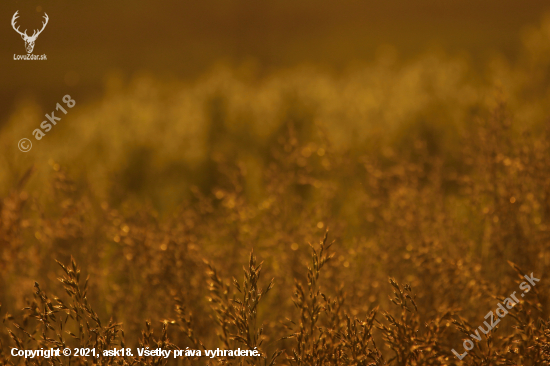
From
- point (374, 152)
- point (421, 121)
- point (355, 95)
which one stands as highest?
point (355, 95)

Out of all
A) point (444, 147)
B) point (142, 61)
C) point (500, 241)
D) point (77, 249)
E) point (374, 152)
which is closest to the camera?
point (500, 241)

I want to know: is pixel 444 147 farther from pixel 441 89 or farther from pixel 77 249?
pixel 77 249

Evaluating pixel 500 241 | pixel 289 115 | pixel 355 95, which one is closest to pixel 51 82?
pixel 289 115

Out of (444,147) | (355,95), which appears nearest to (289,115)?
(355,95)

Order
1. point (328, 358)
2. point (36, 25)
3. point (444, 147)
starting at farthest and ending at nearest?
point (444, 147) → point (36, 25) → point (328, 358)

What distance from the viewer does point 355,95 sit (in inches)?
265

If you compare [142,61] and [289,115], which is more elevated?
[142,61]

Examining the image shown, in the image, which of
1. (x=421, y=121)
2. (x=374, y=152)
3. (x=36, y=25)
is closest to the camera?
(x=374, y=152)

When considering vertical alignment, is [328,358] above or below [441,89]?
below

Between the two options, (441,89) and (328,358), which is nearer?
(328,358)

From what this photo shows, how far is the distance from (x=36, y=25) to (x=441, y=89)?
5.12 m

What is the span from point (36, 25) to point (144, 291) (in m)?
2.12

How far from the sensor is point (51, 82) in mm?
9148

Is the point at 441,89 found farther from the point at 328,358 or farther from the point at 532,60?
the point at 328,358
